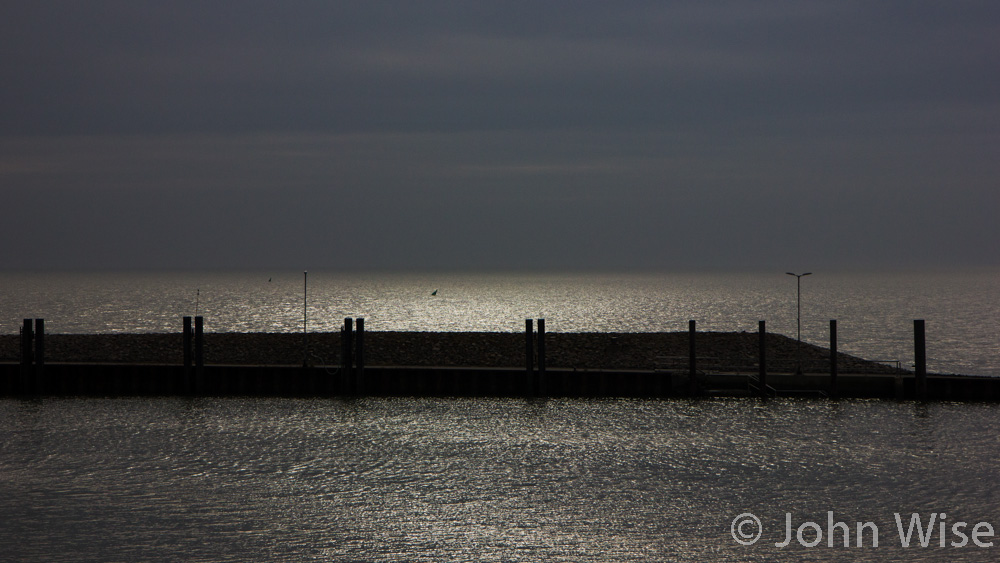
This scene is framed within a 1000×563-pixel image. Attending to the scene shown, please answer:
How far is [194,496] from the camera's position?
25031mm

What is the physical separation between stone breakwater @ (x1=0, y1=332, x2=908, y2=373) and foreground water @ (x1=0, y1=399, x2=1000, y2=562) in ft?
23.0

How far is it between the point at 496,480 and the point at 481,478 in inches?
18.8

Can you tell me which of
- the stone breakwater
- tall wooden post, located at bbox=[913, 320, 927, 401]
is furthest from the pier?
the stone breakwater

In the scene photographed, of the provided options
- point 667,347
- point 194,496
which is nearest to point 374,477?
point 194,496

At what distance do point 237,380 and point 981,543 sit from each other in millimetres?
28517

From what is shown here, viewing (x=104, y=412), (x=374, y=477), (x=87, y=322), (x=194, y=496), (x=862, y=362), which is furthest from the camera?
(x=87, y=322)

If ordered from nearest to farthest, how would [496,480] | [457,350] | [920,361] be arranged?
[496,480] → [920,361] → [457,350]

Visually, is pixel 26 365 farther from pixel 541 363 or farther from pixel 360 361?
pixel 541 363

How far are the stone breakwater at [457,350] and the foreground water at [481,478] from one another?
7023mm

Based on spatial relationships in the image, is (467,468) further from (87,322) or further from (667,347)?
(87,322)

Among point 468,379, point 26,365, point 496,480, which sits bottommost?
point 496,480

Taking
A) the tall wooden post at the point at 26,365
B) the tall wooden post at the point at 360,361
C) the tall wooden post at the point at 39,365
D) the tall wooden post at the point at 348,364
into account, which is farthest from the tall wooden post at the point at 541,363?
the tall wooden post at the point at 26,365

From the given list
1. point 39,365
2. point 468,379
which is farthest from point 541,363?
point 39,365

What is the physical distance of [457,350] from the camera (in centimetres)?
4881
